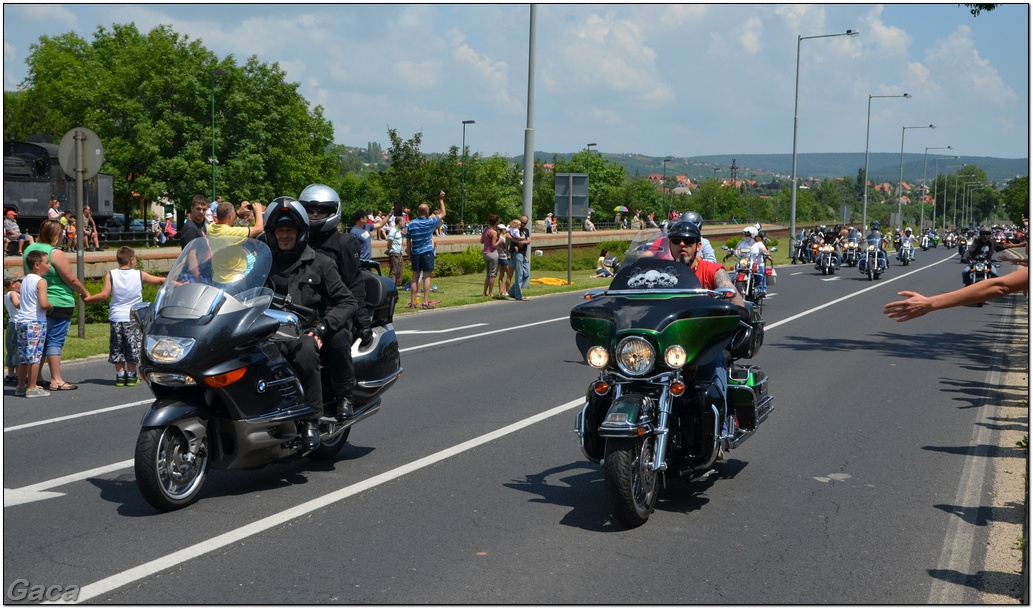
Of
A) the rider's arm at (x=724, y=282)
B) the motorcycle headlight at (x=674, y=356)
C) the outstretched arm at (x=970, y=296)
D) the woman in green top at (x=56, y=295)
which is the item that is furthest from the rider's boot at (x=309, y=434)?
the woman in green top at (x=56, y=295)

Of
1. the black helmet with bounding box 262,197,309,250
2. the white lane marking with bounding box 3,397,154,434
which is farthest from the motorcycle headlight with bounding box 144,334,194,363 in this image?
the white lane marking with bounding box 3,397,154,434

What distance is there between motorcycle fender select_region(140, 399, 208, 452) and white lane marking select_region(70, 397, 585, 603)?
65 centimetres

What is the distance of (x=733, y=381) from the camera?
6992 mm

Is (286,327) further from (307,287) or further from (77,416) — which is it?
(77,416)

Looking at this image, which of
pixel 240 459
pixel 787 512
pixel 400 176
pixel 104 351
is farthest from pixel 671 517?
pixel 400 176

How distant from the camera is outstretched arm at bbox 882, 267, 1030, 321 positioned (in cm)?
471

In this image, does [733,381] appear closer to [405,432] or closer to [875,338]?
[405,432]

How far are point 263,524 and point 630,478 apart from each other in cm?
205

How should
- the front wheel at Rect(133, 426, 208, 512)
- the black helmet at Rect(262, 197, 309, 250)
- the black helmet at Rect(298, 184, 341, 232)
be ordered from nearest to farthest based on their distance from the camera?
the front wheel at Rect(133, 426, 208, 512) < the black helmet at Rect(262, 197, 309, 250) < the black helmet at Rect(298, 184, 341, 232)

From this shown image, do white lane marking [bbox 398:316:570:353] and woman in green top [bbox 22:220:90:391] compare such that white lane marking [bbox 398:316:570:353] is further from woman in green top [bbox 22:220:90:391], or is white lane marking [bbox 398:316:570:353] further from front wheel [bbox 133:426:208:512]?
front wheel [bbox 133:426:208:512]

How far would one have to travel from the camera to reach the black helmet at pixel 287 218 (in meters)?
6.88

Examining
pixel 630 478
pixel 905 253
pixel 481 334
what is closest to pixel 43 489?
pixel 630 478

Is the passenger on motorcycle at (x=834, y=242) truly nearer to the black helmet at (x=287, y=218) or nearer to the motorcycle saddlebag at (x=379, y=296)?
the motorcycle saddlebag at (x=379, y=296)

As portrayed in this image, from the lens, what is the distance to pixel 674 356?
19.3 ft
